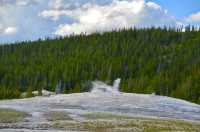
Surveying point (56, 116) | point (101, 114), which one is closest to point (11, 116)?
point (56, 116)

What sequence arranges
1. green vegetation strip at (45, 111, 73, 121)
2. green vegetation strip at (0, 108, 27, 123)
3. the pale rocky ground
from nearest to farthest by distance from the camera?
1. the pale rocky ground
2. green vegetation strip at (0, 108, 27, 123)
3. green vegetation strip at (45, 111, 73, 121)

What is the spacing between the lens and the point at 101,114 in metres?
75.8

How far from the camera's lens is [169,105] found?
115812 millimetres

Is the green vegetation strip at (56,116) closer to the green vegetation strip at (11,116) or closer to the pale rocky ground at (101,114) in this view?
the pale rocky ground at (101,114)

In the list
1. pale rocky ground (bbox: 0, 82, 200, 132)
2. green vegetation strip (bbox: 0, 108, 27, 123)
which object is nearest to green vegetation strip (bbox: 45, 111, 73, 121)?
pale rocky ground (bbox: 0, 82, 200, 132)

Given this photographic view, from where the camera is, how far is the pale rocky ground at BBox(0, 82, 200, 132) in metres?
55.8

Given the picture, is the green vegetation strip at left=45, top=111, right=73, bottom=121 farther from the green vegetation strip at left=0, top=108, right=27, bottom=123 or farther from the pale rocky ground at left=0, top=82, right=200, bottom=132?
the green vegetation strip at left=0, top=108, right=27, bottom=123

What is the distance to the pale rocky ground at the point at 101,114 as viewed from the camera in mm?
55750

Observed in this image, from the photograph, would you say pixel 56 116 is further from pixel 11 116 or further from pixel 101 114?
pixel 101 114

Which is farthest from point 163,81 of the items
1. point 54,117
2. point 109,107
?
point 54,117

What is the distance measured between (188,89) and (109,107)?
82.3 meters

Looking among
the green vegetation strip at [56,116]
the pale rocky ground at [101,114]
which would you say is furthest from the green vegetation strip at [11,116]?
the green vegetation strip at [56,116]

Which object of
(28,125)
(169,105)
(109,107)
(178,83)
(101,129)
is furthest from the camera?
(178,83)

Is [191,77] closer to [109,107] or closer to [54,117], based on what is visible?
[109,107]
